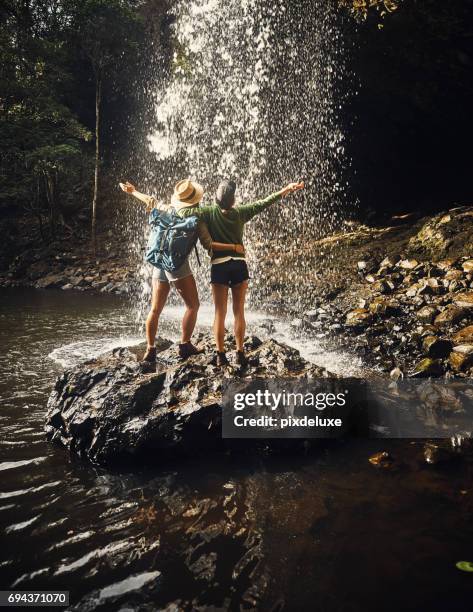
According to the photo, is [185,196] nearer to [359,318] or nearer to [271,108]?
[359,318]

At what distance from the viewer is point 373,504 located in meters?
3.38

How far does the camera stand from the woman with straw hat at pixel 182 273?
4699 mm

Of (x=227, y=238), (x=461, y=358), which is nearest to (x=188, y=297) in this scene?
(x=227, y=238)

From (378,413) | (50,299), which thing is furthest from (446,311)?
(50,299)

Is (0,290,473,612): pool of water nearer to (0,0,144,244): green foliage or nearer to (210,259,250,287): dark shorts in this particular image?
(210,259,250,287): dark shorts

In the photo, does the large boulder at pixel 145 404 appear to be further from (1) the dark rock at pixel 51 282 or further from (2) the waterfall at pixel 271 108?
(1) the dark rock at pixel 51 282

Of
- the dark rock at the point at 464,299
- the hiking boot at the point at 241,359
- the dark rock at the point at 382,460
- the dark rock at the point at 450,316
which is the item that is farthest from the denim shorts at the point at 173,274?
the dark rock at the point at 464,299

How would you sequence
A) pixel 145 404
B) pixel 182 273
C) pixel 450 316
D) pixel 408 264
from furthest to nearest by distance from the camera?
1. pixel 408 264
2. pixel 450 316
3. pixel 182 273
4. pixel 145 404

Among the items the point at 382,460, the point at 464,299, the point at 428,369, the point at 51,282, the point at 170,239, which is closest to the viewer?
the point at 382,460

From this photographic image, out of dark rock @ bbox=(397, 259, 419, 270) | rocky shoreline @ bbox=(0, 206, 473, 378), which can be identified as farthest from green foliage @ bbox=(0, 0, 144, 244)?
dark rock @ bbox=(397, 259, 419, 270)

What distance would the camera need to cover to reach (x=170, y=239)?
467 centimetres

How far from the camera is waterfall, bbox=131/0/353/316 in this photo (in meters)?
13.8

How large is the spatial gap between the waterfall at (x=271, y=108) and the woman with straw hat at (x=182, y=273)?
7.89 metres

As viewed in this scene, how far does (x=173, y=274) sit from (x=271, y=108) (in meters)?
13.5
